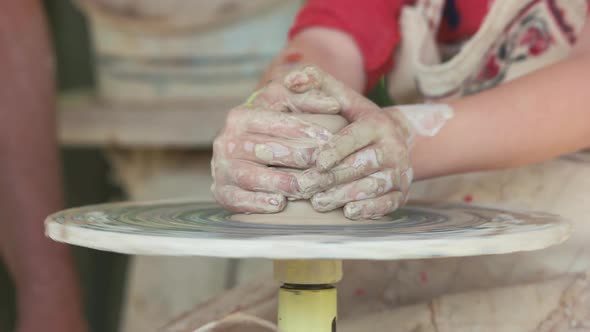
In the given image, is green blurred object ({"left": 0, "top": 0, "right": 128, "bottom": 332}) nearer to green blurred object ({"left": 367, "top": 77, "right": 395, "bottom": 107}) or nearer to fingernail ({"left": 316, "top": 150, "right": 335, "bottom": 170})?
green blurred object ({"left": 367, "top": 77, "right": 395, "bottom": 107})

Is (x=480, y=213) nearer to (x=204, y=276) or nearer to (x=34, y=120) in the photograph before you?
(x=34, y=120)

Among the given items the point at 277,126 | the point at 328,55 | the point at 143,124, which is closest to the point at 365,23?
the point at 328,55

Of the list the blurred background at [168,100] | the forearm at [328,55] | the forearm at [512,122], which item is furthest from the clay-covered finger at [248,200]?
the blurred background at [168,100]

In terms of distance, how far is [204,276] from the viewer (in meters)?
2.00

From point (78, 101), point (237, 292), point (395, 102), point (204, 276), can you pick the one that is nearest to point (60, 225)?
point (237, 292)

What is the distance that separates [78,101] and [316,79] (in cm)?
148

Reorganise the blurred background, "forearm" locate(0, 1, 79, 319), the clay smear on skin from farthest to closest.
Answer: the blurred background, "forearm" locate(0, 1, 79, 319), the clay smear on skin

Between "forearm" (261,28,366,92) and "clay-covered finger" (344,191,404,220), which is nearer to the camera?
"clay-covered finger" (344,191,404,220)

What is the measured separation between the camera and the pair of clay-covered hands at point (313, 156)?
925 millimetres

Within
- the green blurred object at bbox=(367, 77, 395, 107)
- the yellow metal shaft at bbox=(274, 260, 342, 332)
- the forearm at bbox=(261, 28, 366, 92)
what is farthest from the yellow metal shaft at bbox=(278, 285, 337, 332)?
the green blurred object at bbox=(367, 77, 395, 107)

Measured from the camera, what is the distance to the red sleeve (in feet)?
4.74

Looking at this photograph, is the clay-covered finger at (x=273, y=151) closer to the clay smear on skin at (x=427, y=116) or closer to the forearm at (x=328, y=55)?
the clay smear on skin at (x=427, y=116)

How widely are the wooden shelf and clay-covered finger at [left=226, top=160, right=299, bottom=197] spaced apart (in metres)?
1.07

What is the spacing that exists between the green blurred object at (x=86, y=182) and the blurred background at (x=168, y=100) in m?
0.56
